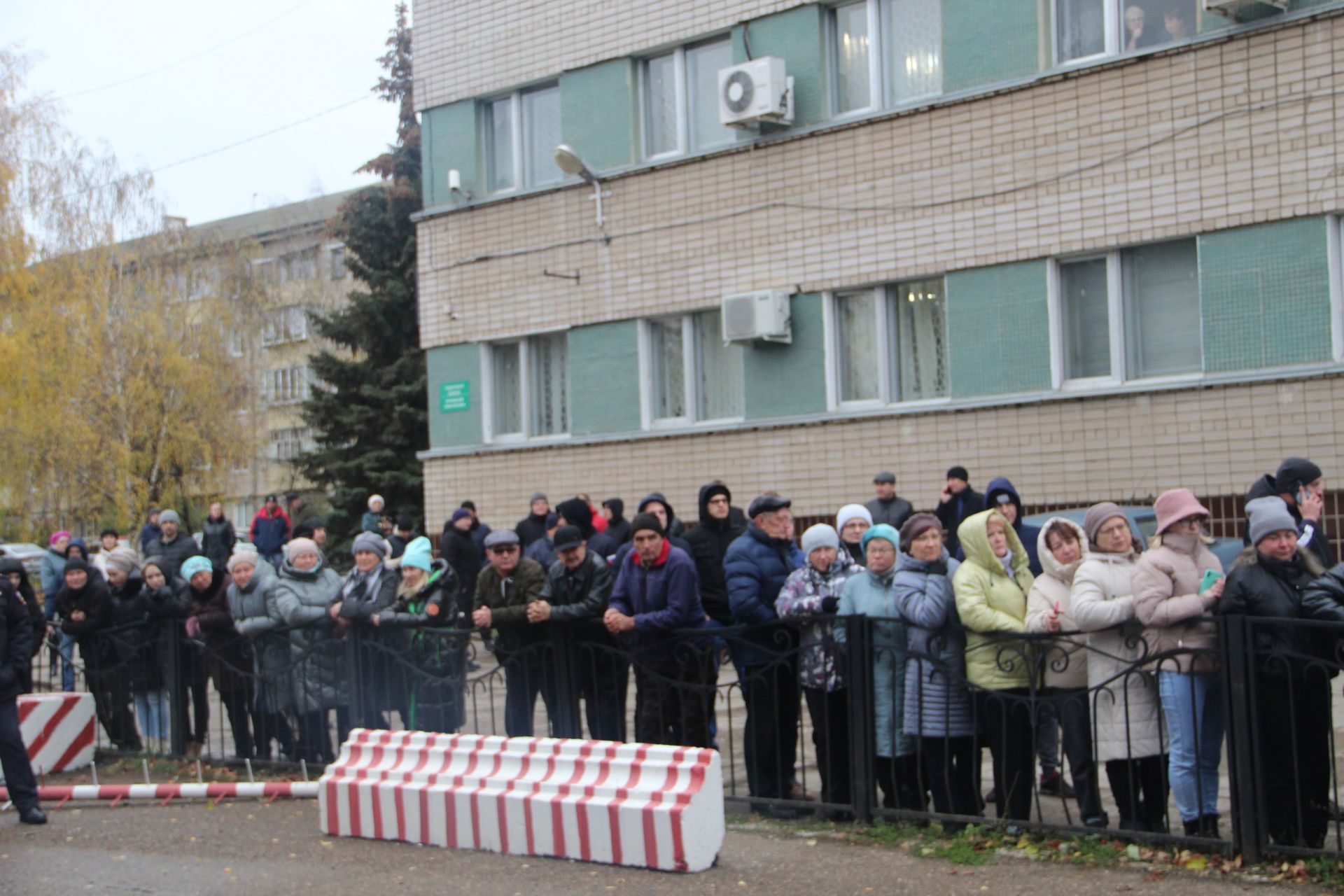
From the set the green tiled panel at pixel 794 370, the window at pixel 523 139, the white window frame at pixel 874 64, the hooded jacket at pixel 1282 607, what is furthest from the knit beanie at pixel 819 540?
the window at pixel 523 139

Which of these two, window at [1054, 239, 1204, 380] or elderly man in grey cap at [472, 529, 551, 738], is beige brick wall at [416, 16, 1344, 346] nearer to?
window at [1054, 239, 1204, 380]

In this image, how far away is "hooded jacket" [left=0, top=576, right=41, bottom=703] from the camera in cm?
972

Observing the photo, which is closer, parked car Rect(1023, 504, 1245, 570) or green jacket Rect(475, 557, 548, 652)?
green jacket Rect(475, 557, 548, 652)

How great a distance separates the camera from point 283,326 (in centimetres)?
5278

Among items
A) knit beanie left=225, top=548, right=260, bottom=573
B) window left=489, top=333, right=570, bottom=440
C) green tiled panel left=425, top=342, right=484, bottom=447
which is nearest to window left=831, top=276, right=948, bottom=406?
window left=489, top=333, right=570, bottom=440

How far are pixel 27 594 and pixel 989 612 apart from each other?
1031 centimetres

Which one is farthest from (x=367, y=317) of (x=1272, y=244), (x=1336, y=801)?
(x=1336, y=801)

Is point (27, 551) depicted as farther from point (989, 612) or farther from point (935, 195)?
point (989, 612)

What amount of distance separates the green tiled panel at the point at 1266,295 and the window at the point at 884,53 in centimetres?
356

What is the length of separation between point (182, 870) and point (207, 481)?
3792cm

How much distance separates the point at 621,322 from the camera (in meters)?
18.0

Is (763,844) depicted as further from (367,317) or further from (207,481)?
(207,481)

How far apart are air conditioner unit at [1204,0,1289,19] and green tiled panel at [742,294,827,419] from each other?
4.91 metres

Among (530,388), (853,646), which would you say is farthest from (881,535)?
(530,388)
